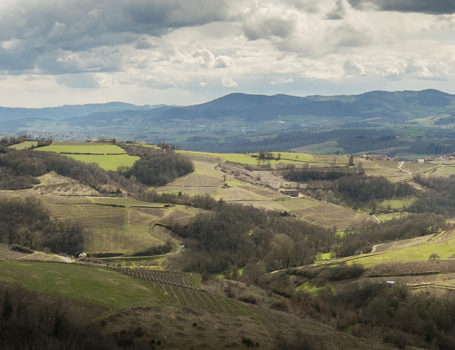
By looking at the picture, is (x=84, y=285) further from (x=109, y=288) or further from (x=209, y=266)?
(x=209, y=266)

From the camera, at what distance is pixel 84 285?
6662cm

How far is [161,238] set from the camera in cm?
14238

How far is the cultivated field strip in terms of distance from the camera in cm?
6700

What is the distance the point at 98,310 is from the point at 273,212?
136341mm

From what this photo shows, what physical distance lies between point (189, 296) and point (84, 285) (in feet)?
54.2

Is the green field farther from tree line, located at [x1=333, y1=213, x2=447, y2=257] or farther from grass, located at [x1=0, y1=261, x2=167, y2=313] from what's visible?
tree line, located at [x1=333, y1=213, x2=447, y2=257]

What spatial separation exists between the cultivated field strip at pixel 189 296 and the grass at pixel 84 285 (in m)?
2.59

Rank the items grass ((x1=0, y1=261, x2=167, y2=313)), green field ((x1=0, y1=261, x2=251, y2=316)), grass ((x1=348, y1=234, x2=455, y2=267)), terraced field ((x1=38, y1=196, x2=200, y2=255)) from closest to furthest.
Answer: grass ((x1=0, y1=261, x2=167, y2=313)) < green field ((x1=0, y1=261, x2=251, y2=316)) < grass ((x1=348, y1=234, x2=455, y2=267)) < terraced field ((x1=38, y1=196, x2=200, y2=255))

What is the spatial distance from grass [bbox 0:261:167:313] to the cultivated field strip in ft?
8.51

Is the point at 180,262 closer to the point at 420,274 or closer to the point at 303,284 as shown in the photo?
the point at 303,284

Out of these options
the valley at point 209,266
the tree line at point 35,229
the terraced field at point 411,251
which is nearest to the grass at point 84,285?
the valley at point 209,266

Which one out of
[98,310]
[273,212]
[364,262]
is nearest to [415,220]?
[273,212]

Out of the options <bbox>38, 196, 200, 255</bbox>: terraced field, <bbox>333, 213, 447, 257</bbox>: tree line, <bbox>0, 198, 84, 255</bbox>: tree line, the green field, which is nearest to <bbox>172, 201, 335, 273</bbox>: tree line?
<bbox>38, 196, 200, 255</bbox>: terraced field

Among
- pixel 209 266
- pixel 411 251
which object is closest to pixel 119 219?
pixel 209 266
